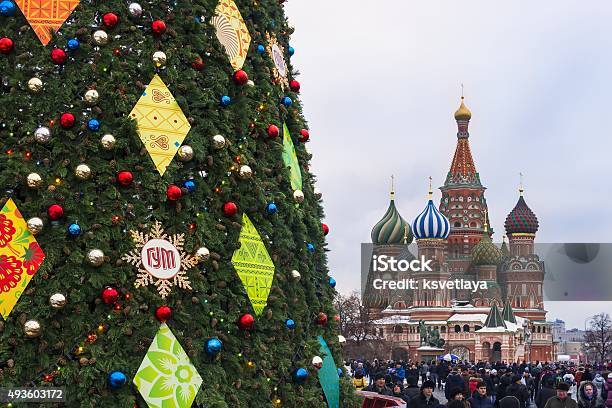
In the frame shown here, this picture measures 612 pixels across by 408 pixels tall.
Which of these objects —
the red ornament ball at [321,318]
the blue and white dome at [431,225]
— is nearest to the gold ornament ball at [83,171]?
the red ornament ball at [321,318]

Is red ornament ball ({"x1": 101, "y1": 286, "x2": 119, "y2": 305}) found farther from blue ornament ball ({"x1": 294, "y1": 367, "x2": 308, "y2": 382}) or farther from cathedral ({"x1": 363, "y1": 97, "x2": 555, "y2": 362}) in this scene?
cathedral ({"x1": 363, "y1": 97, "x2": 555, "y2": 362})

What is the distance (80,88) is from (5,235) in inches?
38.2

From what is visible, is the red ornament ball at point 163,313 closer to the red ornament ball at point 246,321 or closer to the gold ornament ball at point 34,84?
the red ornament ball at point 246,321

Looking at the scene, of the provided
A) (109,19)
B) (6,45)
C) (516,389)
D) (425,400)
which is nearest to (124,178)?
(109,19)

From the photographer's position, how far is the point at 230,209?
5668 mm

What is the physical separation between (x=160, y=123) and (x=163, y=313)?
1.17m

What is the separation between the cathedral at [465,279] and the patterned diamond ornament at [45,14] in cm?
6251

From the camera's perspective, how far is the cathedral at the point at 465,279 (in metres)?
70.3

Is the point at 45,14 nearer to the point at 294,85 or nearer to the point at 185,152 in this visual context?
the point at 185,152

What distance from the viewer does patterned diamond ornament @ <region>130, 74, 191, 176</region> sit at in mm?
5531

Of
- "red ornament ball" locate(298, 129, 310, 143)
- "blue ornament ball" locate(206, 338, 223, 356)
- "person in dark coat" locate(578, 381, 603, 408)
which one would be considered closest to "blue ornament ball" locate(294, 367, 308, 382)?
"blue ornament ball" locate(206, 338, 223, 356)

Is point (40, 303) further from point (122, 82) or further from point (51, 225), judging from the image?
point (122, 82)

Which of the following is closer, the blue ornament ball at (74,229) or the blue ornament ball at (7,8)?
the blue ornament ball at (74,229)

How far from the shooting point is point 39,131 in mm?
5277
